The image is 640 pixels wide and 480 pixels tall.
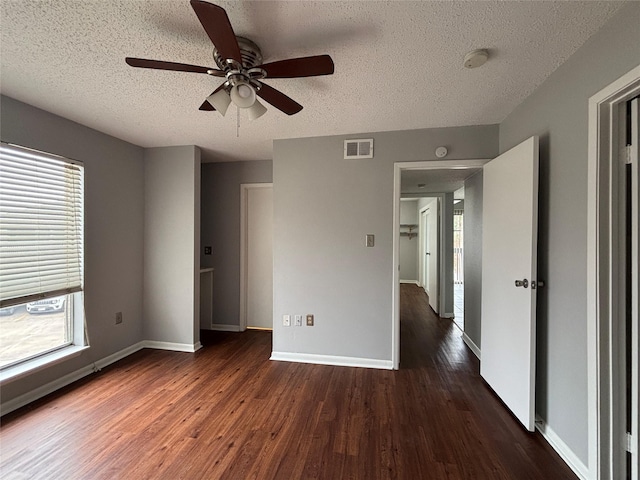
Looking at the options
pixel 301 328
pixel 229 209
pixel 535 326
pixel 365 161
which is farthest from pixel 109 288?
pixel 535 326

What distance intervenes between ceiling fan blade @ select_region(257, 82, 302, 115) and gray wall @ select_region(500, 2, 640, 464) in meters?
1.65

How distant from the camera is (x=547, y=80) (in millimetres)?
1859

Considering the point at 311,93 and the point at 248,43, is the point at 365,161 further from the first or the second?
the point at 248,43

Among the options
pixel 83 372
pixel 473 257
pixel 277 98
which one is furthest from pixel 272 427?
pixel 473 257

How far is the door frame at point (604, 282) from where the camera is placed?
1.38 m

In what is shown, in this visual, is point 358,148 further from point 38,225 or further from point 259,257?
point 38,225

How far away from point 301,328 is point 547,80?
2972 millimetres

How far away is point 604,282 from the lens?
4.57 feet

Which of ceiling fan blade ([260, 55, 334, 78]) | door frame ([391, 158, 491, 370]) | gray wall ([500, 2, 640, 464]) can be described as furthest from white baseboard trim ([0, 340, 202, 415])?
gray wall ([500, 2, 640, 464])

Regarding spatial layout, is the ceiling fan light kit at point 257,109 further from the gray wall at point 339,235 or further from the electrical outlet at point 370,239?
the electrical outlet at point 370,239

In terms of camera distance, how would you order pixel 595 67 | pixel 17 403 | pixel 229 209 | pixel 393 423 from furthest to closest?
pixel 229 209
pixel 17 403
pixel 393 423
pixel 595 67

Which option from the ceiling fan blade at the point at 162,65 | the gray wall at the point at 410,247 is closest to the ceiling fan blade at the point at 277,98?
the ceiling fan blade at the point at 162,65

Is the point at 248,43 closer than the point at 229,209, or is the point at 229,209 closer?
the point at 248,43

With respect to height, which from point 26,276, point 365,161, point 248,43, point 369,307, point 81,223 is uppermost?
point 248,43
